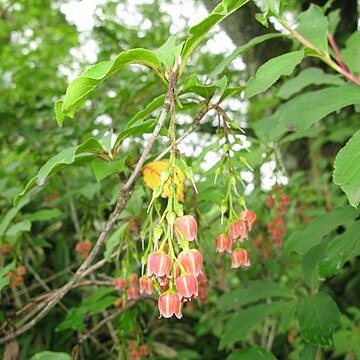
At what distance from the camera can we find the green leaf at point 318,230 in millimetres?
1685

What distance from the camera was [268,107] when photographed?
3.38 meters

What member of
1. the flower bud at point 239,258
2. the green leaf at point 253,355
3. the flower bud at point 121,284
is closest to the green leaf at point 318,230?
the green leaf at point 253,355

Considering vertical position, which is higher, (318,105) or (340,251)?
(318,105)

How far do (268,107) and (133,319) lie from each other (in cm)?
209

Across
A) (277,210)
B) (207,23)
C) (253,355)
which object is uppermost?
(207,23)

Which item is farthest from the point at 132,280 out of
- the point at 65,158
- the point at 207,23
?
the point at 207,23

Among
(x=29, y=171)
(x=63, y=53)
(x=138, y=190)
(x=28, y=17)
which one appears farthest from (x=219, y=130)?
(x=28, y=17)

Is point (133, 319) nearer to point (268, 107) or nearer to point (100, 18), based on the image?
point (268, 107)

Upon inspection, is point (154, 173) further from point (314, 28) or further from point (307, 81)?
point (307, 81)

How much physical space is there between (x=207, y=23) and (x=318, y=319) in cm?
112

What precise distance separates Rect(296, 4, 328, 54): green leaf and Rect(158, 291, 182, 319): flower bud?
971 millimetres

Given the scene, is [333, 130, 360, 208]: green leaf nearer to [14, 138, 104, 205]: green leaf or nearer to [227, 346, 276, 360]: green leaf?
[14, 138, 104, 205]: green leaf

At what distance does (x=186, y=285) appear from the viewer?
0.95 metres

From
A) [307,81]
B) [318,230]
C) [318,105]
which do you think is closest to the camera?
[318,105]
